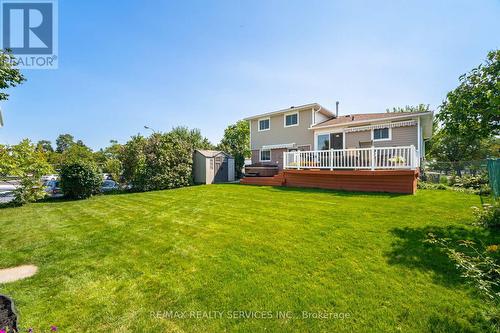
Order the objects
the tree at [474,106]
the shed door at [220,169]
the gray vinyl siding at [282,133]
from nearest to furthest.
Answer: the tree at [474,106], the gray vinyl siding at [282,133], the shed door at [220,169]

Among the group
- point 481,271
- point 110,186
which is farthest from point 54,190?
point 481,271

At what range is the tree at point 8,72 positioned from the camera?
3.37m

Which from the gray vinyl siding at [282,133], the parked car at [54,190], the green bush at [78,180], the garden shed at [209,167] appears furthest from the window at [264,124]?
the parked car at [54,190]

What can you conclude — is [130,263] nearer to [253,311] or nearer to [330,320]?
[253,311]

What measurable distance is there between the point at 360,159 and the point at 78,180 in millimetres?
14390

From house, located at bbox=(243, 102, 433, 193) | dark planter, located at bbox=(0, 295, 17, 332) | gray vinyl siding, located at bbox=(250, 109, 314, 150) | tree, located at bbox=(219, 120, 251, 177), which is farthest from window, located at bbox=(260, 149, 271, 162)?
dark planter, located at bbox=(0, 295, 17, 332)

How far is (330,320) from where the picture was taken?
2158 mm

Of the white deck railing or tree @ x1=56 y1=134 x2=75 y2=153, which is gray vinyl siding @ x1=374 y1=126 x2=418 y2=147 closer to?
the white deck railing

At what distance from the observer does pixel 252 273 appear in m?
3.02

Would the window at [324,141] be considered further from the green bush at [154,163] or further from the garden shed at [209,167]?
the green bush at [154,163]

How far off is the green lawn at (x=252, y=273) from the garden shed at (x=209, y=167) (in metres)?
9.59

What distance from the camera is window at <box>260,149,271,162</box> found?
16812mm

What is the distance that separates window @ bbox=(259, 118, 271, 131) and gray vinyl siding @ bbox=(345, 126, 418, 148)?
6.27 metres

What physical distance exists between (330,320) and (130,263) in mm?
3209
